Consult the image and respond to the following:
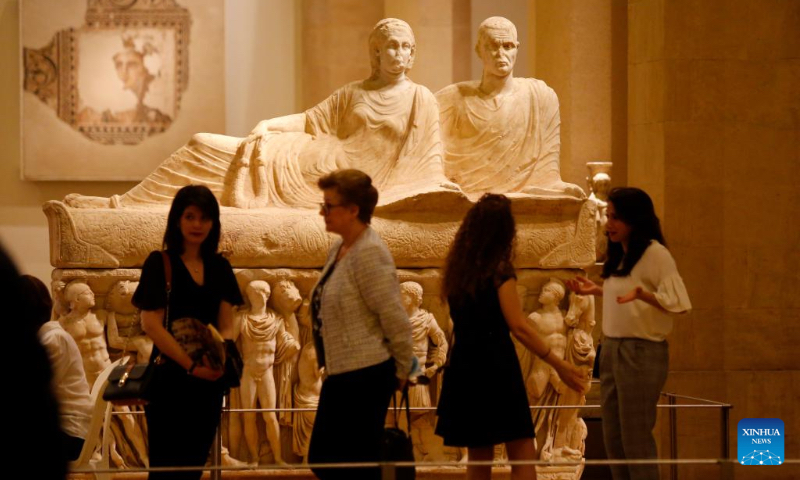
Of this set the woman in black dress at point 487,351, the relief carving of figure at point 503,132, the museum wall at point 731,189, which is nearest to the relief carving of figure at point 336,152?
the relief carving of figure at point 503,132

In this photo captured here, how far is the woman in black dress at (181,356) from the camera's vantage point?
4.09m

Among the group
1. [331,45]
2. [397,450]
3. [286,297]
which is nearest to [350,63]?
[331,45]

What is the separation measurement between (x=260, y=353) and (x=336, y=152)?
4.81 feet

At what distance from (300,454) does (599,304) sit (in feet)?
11.2

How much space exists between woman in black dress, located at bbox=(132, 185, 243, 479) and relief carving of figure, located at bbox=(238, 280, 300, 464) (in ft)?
8.55

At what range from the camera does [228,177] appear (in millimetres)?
7434

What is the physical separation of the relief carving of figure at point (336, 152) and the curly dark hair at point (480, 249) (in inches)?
110

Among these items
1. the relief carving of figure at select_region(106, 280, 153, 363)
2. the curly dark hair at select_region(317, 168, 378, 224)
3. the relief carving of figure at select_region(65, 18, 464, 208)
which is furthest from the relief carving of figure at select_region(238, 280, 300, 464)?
the curly dark hair at select_region(317, 168, 378, 224)

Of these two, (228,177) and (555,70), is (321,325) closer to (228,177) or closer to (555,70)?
(228,177)

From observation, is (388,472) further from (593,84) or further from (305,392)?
(593,84)

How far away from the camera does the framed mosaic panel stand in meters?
10.6

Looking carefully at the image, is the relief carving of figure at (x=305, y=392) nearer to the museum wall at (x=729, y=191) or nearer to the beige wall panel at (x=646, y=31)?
the museum wall at (x=729, y=191)

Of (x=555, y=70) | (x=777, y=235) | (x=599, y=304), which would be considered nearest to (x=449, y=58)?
(x=555, y=70)

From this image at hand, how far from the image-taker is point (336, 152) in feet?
24.5
